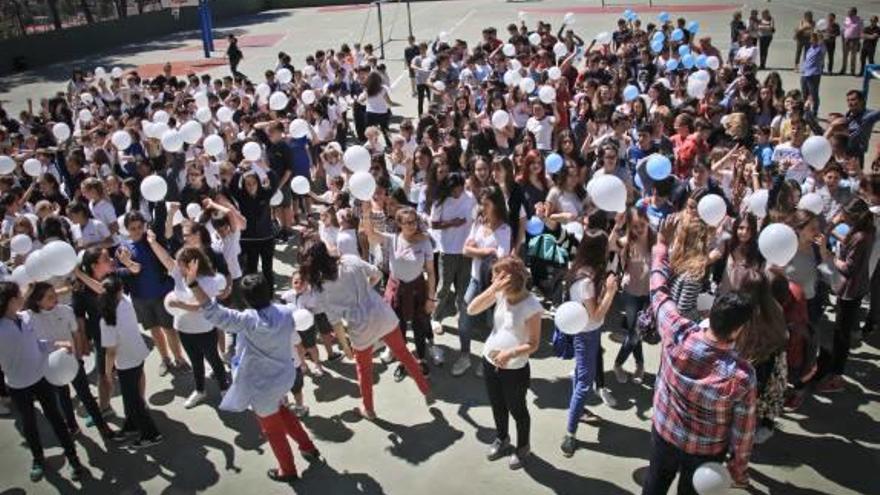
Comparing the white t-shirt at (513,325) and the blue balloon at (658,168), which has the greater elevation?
the blue balloon at (658,168)

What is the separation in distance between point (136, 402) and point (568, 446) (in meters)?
3.39

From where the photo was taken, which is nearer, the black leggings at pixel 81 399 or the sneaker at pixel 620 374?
the black leggings at pixel 81 399

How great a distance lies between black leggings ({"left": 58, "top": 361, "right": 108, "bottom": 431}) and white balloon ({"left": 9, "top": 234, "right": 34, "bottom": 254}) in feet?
5.64

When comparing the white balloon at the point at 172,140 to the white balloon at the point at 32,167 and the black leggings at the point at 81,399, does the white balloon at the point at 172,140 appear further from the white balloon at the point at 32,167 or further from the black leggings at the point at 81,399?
the black leggings at the point at 81,399

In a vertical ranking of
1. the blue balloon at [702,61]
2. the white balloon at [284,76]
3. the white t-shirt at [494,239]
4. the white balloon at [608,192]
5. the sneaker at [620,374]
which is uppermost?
the white balloon at [284,76]

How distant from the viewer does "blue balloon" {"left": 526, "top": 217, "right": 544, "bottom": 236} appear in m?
6.77

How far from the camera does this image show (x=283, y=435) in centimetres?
480

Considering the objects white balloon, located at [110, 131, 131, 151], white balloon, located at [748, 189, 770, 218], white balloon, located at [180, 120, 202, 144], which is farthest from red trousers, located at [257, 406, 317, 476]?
white balloon, located at [110, 131, 131, 151]

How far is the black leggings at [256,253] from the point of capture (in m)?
7.27

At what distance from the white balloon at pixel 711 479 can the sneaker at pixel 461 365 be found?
291 cm

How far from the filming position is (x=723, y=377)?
3.38 meters

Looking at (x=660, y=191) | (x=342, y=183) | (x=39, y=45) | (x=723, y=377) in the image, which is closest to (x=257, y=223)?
(x=342, y=183)

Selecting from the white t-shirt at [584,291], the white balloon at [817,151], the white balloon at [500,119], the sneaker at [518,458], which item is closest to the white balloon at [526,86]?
the white balloon at [500,119]

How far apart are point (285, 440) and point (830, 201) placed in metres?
5.15
